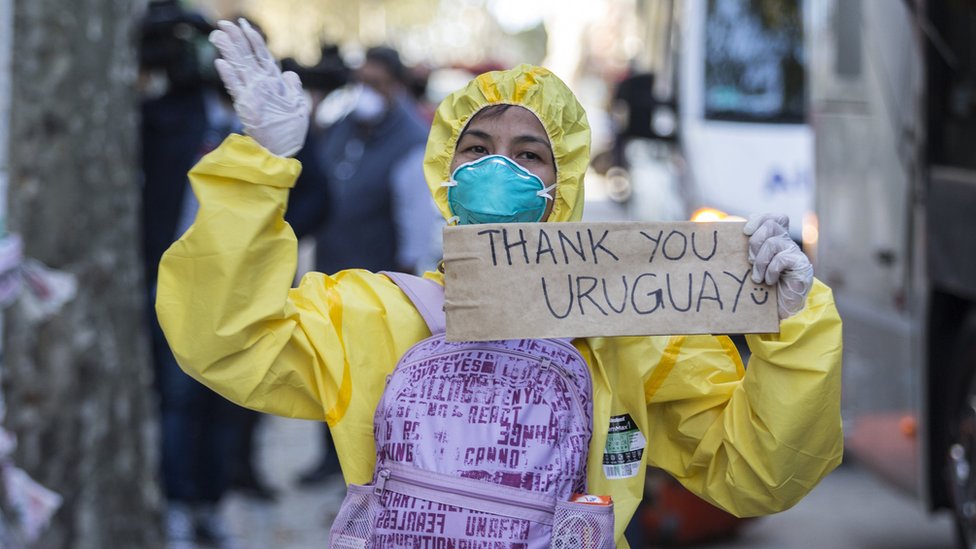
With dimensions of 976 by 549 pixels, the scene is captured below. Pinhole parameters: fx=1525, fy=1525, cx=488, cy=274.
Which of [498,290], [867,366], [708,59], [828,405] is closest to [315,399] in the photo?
[498,290]

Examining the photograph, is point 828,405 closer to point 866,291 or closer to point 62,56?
point 62,56

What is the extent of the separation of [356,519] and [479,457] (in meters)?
0.26

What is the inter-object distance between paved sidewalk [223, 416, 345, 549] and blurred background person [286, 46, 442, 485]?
0.22 meters

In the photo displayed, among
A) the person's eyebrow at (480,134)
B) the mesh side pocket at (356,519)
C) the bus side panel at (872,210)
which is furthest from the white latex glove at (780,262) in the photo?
the bus side panel at (872,210)

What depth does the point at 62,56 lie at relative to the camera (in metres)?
5.52

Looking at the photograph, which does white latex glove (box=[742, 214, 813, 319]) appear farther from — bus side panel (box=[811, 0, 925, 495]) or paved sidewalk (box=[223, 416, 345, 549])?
paved sidewalk (box=[223, 416, 345, 549])

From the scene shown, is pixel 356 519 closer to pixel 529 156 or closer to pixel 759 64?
pixel 529 156

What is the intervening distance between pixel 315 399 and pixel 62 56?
323cm

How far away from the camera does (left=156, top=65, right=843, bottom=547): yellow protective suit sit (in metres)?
2.57

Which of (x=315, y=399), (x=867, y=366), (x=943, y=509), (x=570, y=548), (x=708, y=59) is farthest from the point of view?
(x=708, y=59)

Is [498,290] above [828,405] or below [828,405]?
above

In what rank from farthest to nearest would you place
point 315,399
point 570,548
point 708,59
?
point 708,59
point 315,399
point 570,548

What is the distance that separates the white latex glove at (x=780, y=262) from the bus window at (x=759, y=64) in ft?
20.6

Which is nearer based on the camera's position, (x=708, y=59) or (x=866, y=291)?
(x=866, y=291)
